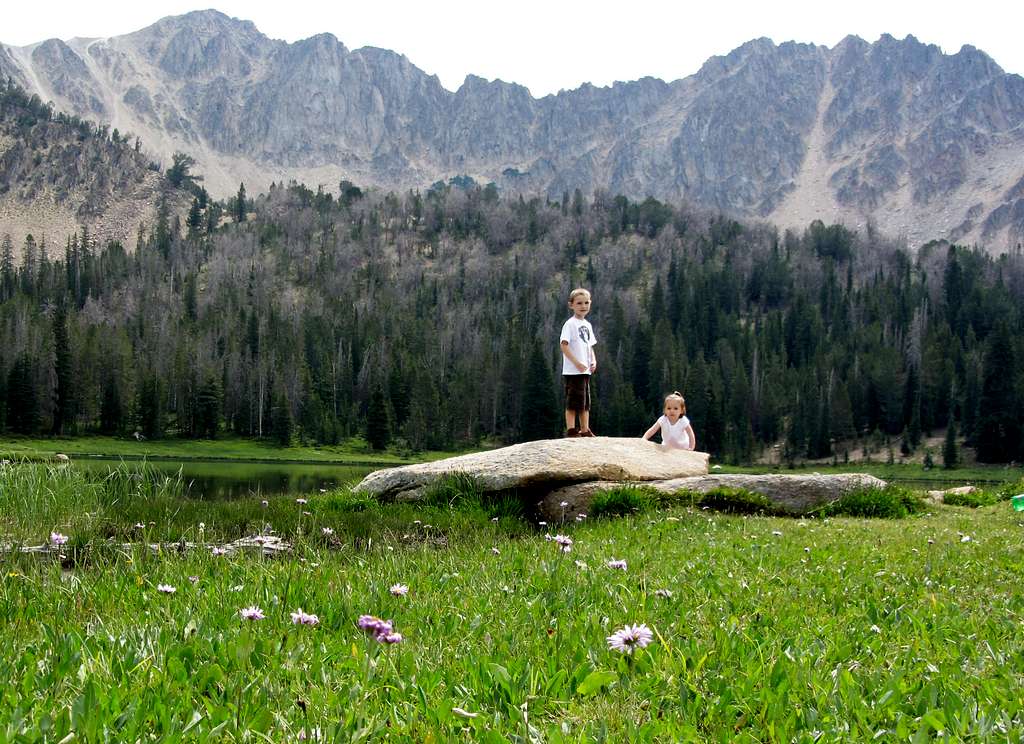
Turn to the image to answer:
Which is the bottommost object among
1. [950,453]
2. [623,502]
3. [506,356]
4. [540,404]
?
[950,453]

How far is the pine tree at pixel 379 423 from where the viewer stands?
388 ft

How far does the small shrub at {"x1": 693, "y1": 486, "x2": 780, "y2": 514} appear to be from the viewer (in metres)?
14.9

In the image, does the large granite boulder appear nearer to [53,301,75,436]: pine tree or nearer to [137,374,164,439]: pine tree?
[137,374,164,439]: pine tree

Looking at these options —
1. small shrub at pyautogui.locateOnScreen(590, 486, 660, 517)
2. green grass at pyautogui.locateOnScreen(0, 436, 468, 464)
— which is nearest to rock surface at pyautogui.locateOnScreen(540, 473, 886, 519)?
small shrub at pyautogui.locateOnScreen(590, 486, 660, 517)

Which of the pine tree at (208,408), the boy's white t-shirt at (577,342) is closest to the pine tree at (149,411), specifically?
the pine tree at (208,408)

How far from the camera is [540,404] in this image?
385ft

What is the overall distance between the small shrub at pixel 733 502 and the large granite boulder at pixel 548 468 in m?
1.91

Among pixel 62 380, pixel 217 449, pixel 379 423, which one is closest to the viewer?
pixel 217 449

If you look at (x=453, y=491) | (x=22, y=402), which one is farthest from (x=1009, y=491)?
(x=22, y=402)

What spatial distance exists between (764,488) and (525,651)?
1273 cm

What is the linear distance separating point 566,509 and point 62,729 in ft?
42.9

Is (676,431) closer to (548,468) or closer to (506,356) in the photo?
(548,468)

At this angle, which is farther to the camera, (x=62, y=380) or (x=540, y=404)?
(x=540, y=404)

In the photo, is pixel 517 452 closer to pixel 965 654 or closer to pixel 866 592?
pixel 866 592
